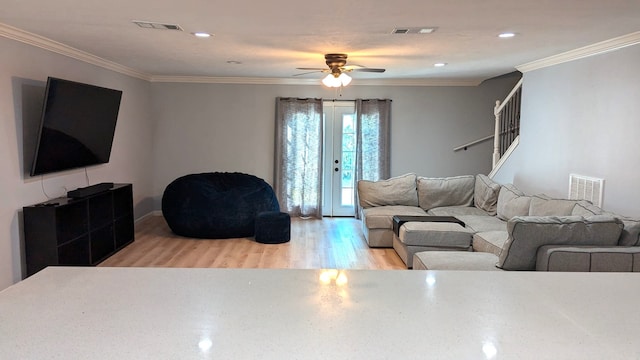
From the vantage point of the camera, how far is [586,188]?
5.05 m

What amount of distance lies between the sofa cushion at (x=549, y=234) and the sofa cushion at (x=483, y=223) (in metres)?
2.05

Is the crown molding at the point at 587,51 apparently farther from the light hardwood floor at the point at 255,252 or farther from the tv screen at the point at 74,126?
the tv screen at the point at 74,126

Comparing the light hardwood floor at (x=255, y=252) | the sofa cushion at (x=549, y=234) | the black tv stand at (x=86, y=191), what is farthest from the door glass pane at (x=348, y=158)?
the sofa cushion at (x=549, y=234)

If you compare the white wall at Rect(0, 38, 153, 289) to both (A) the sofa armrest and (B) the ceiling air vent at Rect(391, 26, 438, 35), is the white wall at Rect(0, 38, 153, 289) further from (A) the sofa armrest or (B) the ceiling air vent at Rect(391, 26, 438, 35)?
(A) the sofa armrest

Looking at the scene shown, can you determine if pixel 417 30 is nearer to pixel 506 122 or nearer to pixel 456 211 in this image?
pixel 456 211

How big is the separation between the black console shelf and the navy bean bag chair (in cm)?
66

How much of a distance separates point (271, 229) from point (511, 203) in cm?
316

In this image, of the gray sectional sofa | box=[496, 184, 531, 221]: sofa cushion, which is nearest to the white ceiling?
the gray sectional sofa

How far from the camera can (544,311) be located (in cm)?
144

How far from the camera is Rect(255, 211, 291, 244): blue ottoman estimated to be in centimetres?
649

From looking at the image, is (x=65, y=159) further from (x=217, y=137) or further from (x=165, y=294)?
(x=165, y=294)

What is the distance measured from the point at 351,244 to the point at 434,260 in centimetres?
261

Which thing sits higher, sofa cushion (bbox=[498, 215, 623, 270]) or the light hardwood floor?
sofa cushion (bbox=[498, 215, 623, 270])

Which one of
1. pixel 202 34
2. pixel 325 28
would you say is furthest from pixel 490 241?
pixel 202 34
